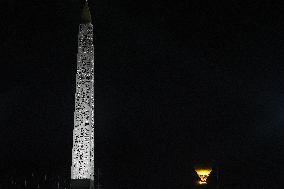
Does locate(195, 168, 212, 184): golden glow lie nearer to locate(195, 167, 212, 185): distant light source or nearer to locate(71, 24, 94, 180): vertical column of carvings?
locate(195, 167, 212, 185): distant light source

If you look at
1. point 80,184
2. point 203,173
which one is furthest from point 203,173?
point 80,184

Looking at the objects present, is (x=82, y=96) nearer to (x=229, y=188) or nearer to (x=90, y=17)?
(x=90, y=17)

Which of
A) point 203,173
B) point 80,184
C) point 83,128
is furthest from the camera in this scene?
point 83,128

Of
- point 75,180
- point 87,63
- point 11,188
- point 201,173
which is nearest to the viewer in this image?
point 201,173

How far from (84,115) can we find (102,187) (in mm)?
9125

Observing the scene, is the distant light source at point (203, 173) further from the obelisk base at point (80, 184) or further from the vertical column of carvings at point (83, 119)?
the vertical column of carvings at point (83, 119)

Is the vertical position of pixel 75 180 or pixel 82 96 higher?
pixel 82 96

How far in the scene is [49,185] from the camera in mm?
36406

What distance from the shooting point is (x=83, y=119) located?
2775cm

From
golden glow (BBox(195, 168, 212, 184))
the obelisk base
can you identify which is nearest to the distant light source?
golden glow (BBox(195, 168, 212, 184))

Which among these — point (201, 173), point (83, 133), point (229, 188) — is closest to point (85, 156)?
point (83, 133)

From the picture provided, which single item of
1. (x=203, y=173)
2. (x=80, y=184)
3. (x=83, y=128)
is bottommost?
(x=203, y=173)

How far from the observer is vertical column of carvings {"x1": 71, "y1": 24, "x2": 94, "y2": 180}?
2755 cm

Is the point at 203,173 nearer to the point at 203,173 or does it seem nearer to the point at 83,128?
the point at 203,173
